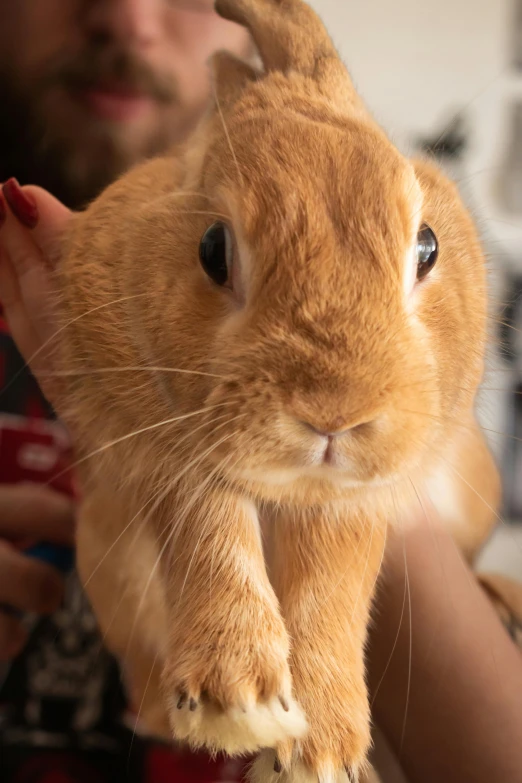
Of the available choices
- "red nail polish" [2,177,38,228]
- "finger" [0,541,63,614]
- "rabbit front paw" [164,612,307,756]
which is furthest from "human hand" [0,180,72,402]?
"rabbit front paw" [164,612,307,756]

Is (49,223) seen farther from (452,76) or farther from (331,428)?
(452,76)

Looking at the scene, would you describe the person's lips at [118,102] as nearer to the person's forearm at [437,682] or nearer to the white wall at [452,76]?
the white wall at [452,76]

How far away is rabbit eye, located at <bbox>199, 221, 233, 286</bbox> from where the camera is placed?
364mm

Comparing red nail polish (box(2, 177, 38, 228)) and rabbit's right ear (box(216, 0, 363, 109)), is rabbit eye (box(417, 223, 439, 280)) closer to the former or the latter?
rabbit's right ear (box(216, 0, 363, 109))

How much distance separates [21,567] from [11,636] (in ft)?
0.27

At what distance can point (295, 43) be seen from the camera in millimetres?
430

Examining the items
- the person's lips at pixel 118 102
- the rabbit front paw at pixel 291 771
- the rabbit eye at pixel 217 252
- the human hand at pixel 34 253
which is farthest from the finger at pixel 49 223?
the rabbit front paw at pixel 291 771

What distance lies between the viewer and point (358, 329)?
0.32 m

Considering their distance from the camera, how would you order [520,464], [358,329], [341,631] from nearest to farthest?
[358,329], [341,631], [520,464]

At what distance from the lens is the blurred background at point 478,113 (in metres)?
0.57

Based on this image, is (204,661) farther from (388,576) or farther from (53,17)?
(53,17)

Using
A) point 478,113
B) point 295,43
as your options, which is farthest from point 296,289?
point 478,113

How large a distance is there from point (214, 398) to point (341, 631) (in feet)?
0.72

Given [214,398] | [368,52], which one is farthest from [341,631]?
[368,52]
